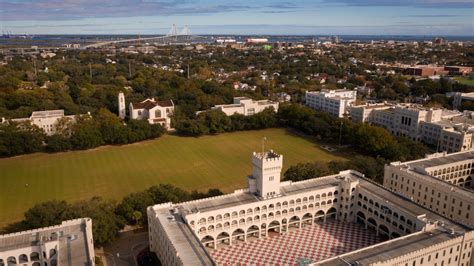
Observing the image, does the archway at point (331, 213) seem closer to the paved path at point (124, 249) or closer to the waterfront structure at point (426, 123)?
the paved path at point (124, 249)

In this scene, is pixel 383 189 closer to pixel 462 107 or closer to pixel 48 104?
pixel 462 107

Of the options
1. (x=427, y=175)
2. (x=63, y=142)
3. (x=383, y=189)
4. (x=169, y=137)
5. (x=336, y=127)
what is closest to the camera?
(x=383, y=189)

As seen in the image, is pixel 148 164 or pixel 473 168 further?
pixel 148 164

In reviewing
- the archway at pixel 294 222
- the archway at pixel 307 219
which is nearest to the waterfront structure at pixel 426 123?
the archway at pixel 307 219

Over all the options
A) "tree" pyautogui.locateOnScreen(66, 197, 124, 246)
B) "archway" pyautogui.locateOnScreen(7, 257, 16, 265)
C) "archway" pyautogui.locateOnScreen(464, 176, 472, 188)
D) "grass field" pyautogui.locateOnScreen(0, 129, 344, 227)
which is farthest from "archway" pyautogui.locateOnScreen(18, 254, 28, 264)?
"archway" pyautogui.locateOnScreen(464, 176, 472, 188)

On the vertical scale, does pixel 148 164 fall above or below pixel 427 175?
below

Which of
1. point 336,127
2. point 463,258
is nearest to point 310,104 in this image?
point 336,127

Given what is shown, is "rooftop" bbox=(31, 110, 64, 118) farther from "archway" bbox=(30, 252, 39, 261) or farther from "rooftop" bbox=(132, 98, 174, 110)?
"archway" bbox=(30, 252, 39, 261)
